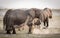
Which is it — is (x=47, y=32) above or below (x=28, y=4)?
below

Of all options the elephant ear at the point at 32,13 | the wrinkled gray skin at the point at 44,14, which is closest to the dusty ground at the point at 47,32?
the wrinkled gray skin at the point at 44,14

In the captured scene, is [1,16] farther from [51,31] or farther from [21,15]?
[51,31]

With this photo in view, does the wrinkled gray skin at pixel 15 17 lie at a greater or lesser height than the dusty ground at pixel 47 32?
greater

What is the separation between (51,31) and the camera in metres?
2.12

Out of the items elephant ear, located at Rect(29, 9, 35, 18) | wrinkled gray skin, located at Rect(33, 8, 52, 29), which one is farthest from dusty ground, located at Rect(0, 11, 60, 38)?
elephant ear, located at Rect(29, 9, 35, 18)

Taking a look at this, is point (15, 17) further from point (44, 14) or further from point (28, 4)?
point (44, 14)

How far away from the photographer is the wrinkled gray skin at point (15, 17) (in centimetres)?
214

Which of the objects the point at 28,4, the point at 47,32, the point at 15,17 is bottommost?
the point at 47,32

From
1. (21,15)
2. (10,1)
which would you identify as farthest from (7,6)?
(21,15)

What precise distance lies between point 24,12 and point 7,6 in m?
0.27

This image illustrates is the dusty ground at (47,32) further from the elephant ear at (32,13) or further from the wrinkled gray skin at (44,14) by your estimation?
the elephant ear at (32,13)

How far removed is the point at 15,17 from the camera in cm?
219

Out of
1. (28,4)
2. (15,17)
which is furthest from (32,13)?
(15,17)

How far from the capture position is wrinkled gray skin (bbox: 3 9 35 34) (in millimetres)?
2139
